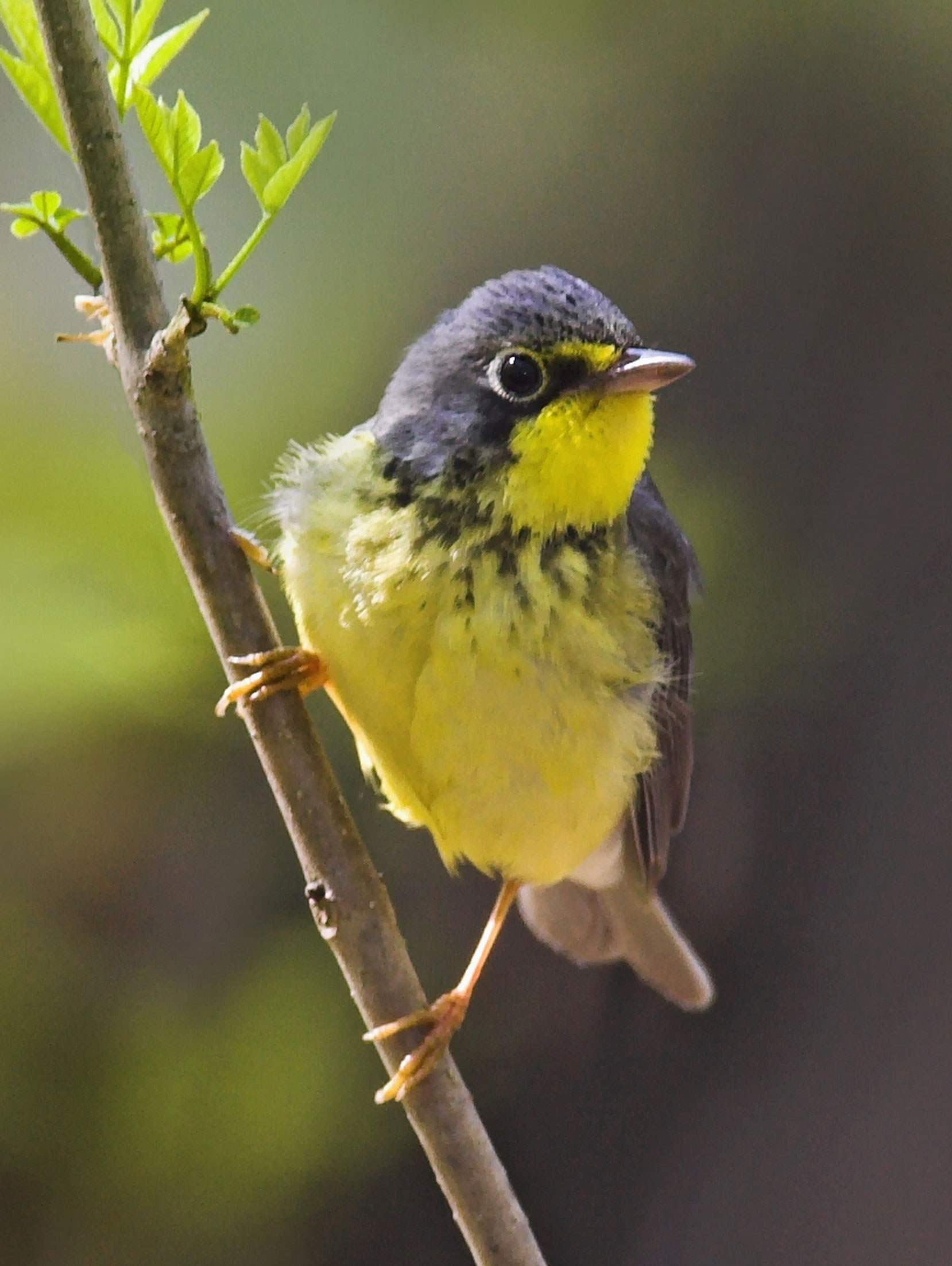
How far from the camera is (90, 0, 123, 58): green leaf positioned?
2.53 feet

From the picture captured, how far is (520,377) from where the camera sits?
1063mm

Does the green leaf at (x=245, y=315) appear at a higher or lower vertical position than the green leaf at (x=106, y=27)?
lower

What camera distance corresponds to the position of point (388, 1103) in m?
1.78

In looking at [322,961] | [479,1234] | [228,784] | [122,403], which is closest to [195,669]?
[228,784]

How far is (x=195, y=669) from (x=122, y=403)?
0.34m

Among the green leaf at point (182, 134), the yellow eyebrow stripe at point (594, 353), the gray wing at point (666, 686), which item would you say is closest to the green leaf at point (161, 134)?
the green leaf at point (182, 134)

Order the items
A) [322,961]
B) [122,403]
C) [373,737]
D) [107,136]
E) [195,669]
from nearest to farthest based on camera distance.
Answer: [107,136], [373,737], [122,403], [195,669], [322,961]

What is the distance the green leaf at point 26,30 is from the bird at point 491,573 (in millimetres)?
419

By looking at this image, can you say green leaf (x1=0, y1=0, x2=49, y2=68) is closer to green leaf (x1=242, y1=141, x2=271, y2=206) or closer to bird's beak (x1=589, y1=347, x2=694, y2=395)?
green leaf (x1=242, y1=141, x2=271, y2=206)

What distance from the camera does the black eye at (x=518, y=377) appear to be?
106cm

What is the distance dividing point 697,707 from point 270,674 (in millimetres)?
950

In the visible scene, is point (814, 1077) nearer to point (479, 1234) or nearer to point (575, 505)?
point (479, 1234)

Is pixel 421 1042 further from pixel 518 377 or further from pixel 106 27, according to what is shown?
pixel 106 27

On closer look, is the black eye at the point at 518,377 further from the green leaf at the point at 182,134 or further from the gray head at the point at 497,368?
the green leaf at the point at 182,134
